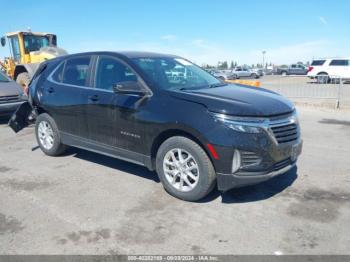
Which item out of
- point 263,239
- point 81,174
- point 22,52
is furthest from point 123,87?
point 22,52

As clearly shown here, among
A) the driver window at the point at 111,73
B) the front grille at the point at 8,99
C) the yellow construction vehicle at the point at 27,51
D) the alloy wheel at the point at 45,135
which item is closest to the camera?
the driver window at the point at 111,73

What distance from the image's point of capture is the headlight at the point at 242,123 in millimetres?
3627

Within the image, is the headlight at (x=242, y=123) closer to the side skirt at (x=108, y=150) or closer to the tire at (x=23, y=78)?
the side skirt at (x=108, y=150)

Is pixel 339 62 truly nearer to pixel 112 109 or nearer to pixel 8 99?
pixel 8 99

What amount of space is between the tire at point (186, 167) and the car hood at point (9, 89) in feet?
22.8

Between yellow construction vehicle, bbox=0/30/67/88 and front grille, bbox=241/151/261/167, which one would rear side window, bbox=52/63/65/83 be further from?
yellow construction vehicle, bbox=0/30/67/88

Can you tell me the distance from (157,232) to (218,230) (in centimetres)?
63

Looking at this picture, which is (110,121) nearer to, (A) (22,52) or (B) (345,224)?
(B) (345,224)

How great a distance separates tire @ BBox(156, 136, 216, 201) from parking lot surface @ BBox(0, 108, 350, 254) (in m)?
0.14

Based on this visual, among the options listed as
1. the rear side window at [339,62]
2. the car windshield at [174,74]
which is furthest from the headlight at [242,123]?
the rear side window at [339,62]

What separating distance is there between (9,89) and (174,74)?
674 cm

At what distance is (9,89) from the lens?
9.56 metres

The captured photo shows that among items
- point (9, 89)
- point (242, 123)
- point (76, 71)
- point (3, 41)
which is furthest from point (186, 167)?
point (3, 41)

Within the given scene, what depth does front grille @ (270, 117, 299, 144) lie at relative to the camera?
3.80 metres
